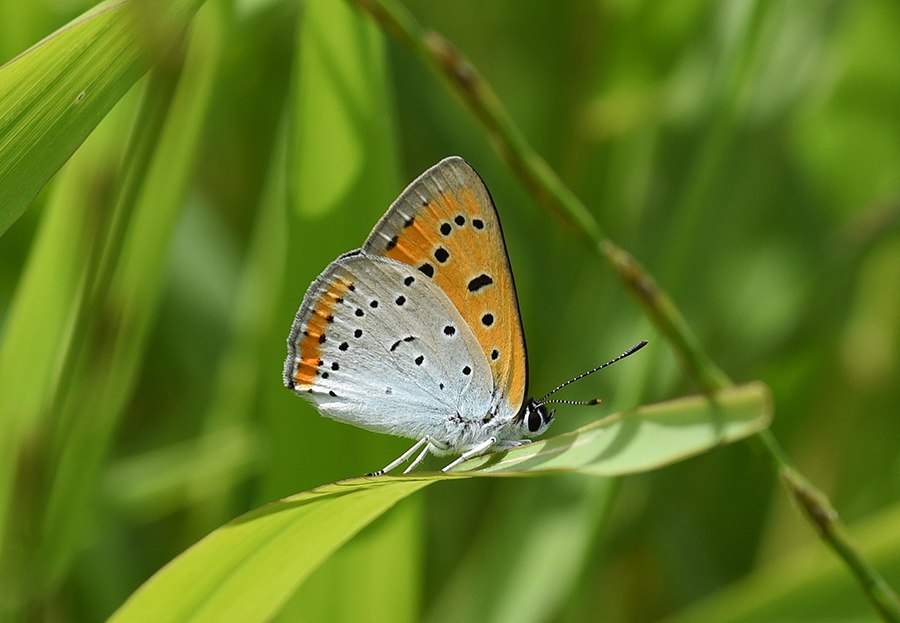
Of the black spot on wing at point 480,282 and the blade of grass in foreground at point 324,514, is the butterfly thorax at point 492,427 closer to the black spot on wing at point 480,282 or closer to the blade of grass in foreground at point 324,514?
the black spot on wing at point 480,282

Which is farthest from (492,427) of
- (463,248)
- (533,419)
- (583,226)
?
(583,226)

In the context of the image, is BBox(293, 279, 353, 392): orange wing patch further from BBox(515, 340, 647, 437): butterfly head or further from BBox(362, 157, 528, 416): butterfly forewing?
BBox(515, 340, 647, 437): butterfly head

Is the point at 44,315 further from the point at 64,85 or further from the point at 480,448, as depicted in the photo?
the point at 480,448

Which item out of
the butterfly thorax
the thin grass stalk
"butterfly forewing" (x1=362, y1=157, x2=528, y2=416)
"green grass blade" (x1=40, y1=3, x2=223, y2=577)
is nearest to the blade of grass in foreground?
the thin grass stalk

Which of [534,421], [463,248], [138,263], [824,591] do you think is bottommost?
[824,591]

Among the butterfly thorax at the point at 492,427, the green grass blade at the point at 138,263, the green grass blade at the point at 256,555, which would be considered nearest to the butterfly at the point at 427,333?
the butterfly thorax at the point at 492,427

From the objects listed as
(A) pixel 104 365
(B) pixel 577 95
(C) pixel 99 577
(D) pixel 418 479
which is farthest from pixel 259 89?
(D) pixel 418 479

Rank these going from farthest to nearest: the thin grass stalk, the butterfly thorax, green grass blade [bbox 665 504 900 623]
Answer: the butterfly thorax, green grass blade [bbox 665 504 900 623], the thin grass stalk
